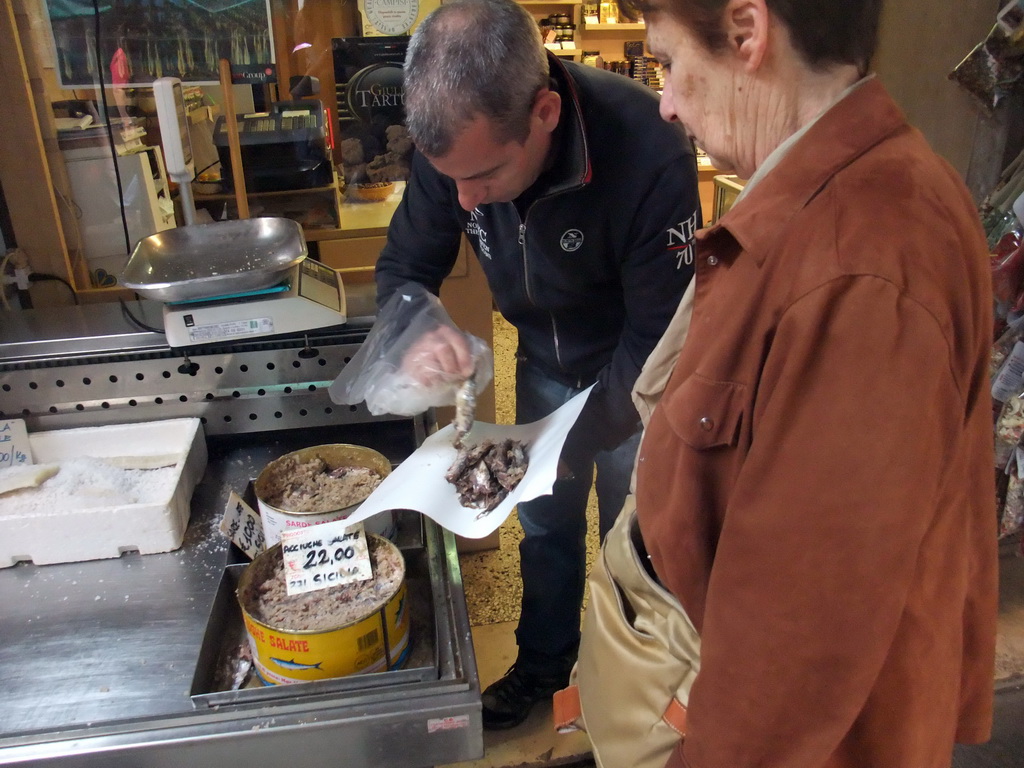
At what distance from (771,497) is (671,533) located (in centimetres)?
14

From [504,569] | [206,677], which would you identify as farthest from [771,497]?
[504,569]

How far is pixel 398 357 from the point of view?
1.26 m

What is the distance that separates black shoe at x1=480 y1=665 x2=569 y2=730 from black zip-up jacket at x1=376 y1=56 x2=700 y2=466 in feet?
2.16

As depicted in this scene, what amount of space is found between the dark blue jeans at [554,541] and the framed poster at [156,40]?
41.0 inches

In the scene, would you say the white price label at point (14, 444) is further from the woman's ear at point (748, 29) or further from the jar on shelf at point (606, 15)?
the jar on shelf at point (606, 15)

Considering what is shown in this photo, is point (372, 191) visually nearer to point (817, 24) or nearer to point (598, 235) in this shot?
point (598, 235)

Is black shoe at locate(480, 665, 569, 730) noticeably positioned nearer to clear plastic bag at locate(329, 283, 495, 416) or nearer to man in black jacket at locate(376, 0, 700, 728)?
man in black jacket at locate(376, 0, 700, 728)

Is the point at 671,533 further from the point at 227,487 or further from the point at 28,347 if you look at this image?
the point at 28,347

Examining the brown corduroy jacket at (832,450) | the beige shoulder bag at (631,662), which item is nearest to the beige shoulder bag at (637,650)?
the beige shoulder bag at (631,662)

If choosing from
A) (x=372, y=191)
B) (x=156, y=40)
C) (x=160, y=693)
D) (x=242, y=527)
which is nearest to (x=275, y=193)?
(x=372, y=191)

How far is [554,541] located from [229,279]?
908 millimetres

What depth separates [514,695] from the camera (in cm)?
181

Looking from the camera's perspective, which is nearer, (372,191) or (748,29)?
(748,29)

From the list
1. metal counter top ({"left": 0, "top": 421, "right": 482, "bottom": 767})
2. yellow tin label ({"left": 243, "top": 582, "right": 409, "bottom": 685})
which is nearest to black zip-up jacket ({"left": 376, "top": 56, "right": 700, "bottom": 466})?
metal counter top ({"left": 0, "top": 421, "right": 482, "bottom": 767})
